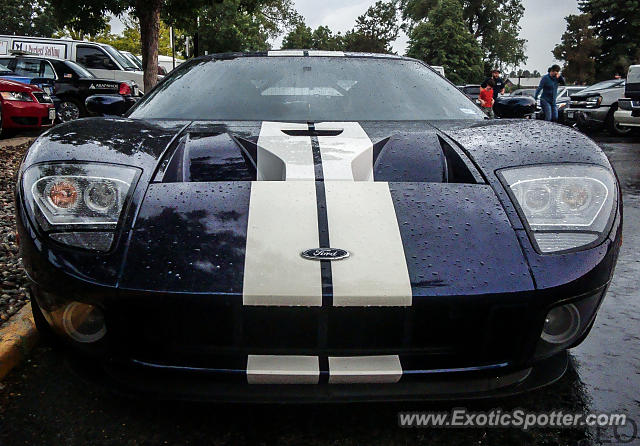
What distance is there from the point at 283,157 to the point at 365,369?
788mm

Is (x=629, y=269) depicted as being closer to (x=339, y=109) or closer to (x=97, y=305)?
(x=339, y=109)

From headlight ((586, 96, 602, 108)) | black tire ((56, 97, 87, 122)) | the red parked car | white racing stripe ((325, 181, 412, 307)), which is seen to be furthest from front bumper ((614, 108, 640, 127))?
white racing stripe ((325, 181, 412, 307))

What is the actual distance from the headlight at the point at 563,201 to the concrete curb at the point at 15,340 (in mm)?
1823

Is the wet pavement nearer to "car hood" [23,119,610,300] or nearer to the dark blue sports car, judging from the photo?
the dark blue sports car

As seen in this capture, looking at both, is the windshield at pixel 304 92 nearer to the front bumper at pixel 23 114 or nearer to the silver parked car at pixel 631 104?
the front bumper at pixel 23 114

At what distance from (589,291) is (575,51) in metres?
54.6

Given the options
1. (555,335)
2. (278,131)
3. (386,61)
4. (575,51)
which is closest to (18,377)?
(278,131)

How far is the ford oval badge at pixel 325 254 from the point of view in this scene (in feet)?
4.77

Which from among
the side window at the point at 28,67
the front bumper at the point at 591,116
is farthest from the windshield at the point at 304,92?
the front bumper at the point at 591,116

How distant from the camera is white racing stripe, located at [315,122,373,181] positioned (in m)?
1.77

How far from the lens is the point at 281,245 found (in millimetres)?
1496

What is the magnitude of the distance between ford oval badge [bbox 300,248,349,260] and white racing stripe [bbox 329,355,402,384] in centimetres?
25

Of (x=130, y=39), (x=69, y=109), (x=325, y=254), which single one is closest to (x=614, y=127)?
(x=69, y=109)

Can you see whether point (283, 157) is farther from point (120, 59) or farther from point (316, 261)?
point (120, 59)
